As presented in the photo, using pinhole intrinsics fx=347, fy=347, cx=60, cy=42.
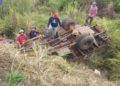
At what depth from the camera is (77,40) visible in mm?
12008

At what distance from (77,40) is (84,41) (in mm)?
256

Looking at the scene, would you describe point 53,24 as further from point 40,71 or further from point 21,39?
point 40,71

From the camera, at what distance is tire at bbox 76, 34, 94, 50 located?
39.1 feet

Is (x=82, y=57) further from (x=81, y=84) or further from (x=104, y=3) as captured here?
(x=104, y=3)

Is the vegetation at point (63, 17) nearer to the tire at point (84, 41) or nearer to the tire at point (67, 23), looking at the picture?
the tire at point (84, 41)

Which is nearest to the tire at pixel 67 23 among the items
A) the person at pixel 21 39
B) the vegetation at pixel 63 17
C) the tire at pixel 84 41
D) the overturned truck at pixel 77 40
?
the overturned truck at pixel 77 40

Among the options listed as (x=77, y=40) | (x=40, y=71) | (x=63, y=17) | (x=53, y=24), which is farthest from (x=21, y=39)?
(x=63, y=17)

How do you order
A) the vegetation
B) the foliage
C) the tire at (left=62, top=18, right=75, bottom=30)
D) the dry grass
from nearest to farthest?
the foliage → the dry grass → the vegetation → the tire at (left=62, top=18, right=75, bottom=30)

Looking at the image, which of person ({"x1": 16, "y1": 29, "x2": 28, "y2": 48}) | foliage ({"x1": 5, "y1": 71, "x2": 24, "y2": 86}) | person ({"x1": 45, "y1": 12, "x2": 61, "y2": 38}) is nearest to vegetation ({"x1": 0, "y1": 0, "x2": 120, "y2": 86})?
foliage ({"x1": 5, "y1": 71, "x2": 24, "y2": 86})

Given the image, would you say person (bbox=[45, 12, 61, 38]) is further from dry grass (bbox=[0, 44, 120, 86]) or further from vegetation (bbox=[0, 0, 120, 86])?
dry grass (bbox=[0, 44, 120, 86])

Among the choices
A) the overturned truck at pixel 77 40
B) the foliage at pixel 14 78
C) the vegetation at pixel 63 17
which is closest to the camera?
the foliage at pixel 14 78

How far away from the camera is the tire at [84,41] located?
11.9 meters

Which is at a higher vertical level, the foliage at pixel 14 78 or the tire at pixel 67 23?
the foliage at pixel 14 78

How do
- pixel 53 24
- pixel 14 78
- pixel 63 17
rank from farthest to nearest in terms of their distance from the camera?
pixel 63 17 < pixel 53 24 < pixel 14 78
